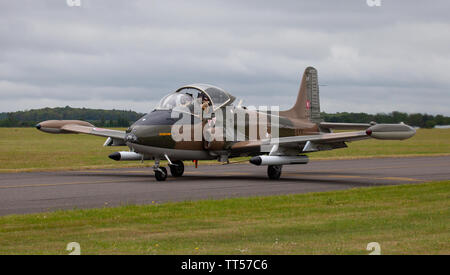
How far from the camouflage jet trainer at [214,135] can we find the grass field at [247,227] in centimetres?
609

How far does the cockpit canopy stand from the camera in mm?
23109

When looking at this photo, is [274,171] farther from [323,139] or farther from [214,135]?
[214,135]

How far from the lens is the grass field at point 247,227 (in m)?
9.77

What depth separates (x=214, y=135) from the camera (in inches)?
931

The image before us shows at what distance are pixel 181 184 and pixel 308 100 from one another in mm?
9680

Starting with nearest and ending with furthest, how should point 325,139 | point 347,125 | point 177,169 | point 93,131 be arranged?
1. point 325,139
2. point 177,169
3. point 93,131
4. point 347,125

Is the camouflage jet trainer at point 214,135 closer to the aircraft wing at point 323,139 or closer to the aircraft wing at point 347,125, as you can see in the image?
the aircraft wing at point 323,139

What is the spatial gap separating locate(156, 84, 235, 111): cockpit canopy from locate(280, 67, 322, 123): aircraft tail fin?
5450mm

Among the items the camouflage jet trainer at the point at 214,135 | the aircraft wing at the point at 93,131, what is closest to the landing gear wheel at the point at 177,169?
the camouflage jet trainer at the point at 214,135

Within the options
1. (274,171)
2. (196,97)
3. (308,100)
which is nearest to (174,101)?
(196,97)

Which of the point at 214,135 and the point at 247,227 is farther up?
the point at 214,135

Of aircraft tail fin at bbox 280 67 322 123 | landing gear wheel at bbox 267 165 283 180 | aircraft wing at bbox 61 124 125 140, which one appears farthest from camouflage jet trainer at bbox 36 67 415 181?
aircraft tail fin at bbox 280 67 322 123

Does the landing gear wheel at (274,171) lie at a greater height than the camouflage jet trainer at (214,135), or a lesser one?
lesser
